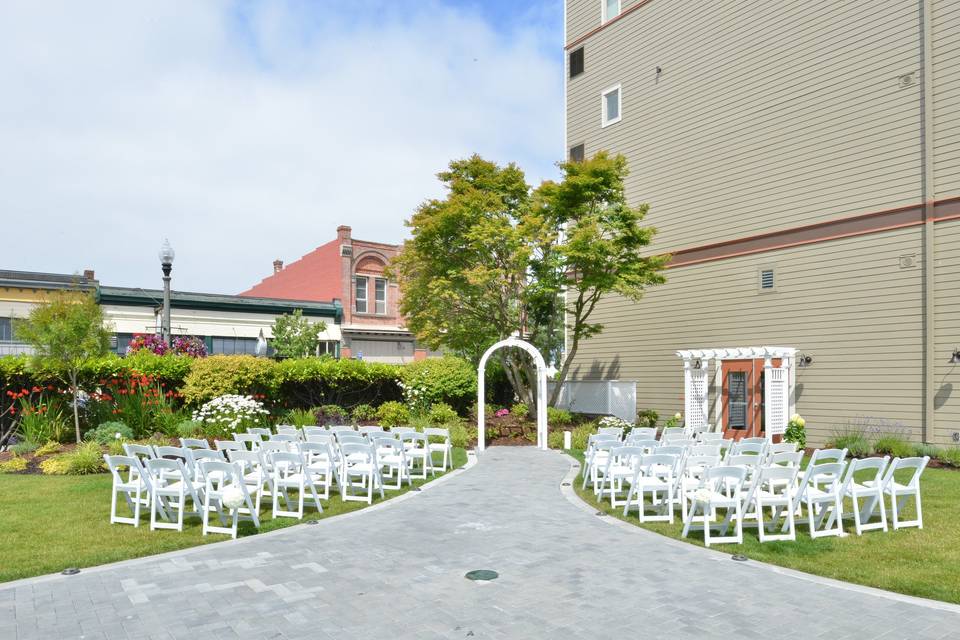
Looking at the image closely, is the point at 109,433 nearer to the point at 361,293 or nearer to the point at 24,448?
the point at 24,448

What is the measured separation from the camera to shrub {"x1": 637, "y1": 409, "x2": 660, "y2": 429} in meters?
19.5

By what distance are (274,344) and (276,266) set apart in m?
17.1

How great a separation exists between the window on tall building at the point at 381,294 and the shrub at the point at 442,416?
22072 mm

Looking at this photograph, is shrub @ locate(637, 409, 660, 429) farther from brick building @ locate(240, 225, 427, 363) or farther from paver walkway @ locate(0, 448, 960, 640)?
brick building @ locate(240, 225, 427, 363)

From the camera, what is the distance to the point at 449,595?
5695 millimetres

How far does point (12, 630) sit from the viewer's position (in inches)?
192

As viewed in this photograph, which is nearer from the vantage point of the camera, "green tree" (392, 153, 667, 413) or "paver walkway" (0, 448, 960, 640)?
"paver walkway" (0, 448, 960, 640)

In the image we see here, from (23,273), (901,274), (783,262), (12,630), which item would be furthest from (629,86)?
(23,273)

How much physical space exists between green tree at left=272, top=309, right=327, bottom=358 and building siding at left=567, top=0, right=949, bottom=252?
56.9 feet

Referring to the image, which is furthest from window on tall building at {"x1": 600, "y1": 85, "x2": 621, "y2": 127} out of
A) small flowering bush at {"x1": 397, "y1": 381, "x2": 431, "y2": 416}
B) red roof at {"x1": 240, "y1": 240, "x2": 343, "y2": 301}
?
red roof at {"x1": 240, "y1": 240, "x2": 343, "y2": 301}

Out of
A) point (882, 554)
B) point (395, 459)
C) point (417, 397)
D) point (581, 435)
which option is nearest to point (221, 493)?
point (395, 459)

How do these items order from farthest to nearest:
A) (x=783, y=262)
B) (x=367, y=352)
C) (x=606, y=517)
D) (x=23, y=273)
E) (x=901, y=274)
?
(x=367, y=352)
(x=23, y=273)
(x=783, y=262)
(x=901, y=274)
(x=606, y=517)

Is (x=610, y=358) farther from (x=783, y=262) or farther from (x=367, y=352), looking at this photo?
(x=367, y=352)

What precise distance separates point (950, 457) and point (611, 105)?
1496cm
